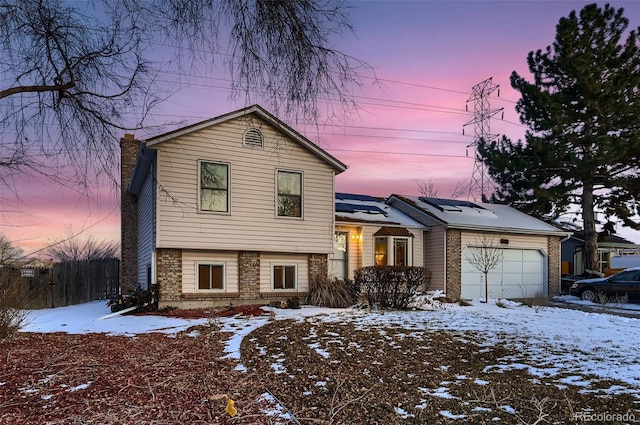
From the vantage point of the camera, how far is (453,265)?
59.5ft

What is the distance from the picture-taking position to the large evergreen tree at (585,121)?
850 inches

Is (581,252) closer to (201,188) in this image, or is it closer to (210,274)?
(210,274)

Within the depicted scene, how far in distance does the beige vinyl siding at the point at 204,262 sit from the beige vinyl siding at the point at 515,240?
30.8 ft

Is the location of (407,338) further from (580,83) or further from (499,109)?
(499,109)

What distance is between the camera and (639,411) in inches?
165

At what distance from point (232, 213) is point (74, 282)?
26.5 feet

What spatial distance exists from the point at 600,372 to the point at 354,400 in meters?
3.29

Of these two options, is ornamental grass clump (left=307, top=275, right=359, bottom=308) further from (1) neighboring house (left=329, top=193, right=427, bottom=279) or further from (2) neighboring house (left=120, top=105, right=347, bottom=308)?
(1) neighboring house (left=329, top=193, right=427, bottom=279)

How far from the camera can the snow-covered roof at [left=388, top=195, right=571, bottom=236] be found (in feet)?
61.3

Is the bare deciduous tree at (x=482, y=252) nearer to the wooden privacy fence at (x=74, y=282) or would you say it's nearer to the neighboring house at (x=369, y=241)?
the neighboring house at (x=369, y=241)

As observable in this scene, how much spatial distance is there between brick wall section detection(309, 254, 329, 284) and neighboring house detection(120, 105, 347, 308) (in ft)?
0.11

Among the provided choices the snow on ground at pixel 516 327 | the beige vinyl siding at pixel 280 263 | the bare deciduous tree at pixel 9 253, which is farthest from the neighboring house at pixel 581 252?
the bare deciduous tree at pixel 9 253

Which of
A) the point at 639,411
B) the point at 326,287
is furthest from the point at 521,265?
the point at 639,411

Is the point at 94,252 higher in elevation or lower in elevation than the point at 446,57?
lower
